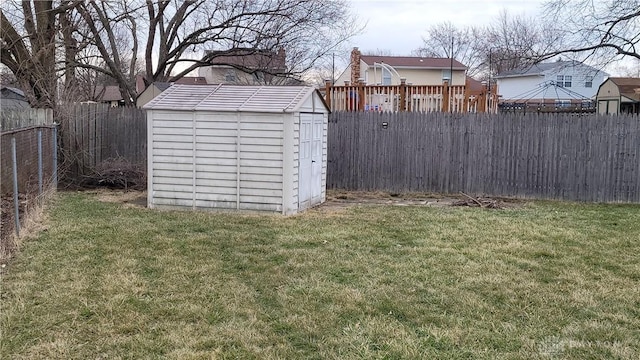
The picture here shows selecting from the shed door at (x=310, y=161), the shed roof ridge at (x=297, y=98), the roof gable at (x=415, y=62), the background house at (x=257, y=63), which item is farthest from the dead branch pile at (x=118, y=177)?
the roof gable at (x=415, y=62)

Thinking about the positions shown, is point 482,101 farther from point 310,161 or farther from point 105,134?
point 105,134

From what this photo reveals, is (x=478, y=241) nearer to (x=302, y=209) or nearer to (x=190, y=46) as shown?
(x=302, y=209)

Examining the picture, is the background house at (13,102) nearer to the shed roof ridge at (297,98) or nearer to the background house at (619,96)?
the shed roof ridge at (297,98)

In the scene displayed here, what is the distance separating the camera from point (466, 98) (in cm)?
1302

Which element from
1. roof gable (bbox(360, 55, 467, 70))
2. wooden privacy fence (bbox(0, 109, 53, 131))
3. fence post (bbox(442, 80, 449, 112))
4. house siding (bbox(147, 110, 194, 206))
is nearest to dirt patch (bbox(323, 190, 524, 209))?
fence post (bbox(442, 80, 449, 112))

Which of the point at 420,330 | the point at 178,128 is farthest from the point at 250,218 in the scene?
the point at 420,330

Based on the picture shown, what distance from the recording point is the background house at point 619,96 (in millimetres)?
27562

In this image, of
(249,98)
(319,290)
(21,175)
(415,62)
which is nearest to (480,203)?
(249,98)

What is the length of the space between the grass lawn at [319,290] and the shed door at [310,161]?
1166mm

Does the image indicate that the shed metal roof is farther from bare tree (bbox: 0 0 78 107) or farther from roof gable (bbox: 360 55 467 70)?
roof gable (bbox: 360 55 467 70)

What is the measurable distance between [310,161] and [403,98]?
14.4 feet

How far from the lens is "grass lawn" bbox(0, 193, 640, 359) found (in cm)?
388

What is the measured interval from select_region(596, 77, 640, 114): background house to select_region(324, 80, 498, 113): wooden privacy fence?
54.0ft

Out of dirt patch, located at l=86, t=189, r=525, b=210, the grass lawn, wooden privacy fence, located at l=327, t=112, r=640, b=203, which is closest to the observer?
the grass lawn
